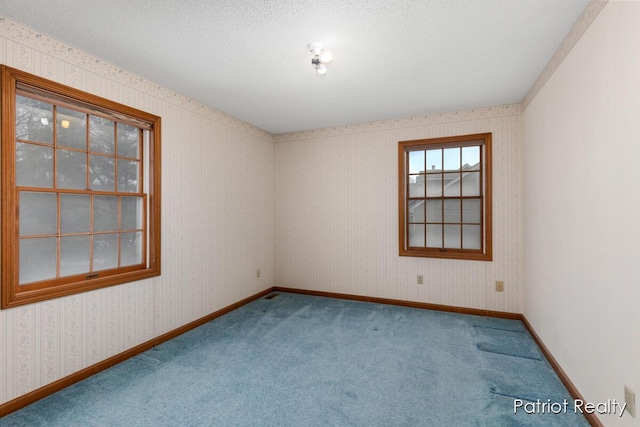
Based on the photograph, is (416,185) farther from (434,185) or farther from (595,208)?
(595,208)

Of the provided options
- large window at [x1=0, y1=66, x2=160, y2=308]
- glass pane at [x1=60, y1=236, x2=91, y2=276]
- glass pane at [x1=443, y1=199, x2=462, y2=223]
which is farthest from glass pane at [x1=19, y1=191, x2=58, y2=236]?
glass pane at [x1=443, y1=199, x2=462, y2=223]

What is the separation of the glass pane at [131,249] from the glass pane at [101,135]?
2.65 feet

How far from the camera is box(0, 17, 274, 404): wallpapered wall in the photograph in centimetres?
213

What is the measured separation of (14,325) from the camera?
80.5 inches

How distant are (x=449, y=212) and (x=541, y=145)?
4.76 ft

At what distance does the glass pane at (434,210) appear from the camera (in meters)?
4.16

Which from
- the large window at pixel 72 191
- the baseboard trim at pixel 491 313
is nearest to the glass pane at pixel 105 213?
the large window at pixel 72 191

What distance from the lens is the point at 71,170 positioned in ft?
8.01

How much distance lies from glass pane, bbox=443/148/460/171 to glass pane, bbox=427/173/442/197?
0.17 m

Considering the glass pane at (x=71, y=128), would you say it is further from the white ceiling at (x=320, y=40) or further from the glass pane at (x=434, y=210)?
the glass pane at (x=434, y=210)

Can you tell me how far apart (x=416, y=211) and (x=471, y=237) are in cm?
78

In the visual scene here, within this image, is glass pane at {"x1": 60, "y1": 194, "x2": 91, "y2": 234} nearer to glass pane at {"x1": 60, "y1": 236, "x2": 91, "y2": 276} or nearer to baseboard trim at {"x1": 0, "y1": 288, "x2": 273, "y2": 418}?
glass pane at {"x1": 60, "y1": 236, "x2": 91, "y2": 276}

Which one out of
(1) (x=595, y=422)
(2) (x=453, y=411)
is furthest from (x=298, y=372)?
(1) (x=595, y=422)

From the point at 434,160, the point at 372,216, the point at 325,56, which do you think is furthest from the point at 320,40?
the point at 372,216
